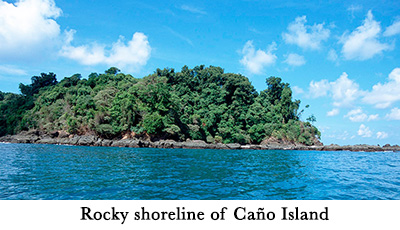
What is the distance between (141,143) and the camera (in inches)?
1809

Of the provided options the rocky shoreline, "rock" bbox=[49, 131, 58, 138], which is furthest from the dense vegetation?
the rocky shoreline

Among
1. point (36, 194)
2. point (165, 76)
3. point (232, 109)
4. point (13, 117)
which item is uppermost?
point (165, 76)

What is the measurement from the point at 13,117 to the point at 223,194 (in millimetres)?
75488

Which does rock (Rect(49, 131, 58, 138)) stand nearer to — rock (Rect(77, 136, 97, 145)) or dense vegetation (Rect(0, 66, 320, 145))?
dense vegetation (Rect(0, 66, 320, 145))

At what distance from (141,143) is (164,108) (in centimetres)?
957

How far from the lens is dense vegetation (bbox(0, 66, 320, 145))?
51344 millimetres

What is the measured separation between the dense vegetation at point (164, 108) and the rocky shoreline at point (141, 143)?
2.24 meters

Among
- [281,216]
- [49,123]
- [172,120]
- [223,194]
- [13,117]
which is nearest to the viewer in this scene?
[281,216]

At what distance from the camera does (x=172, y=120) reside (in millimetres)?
52875

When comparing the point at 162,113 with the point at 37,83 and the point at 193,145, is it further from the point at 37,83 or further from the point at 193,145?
the point at 37,83

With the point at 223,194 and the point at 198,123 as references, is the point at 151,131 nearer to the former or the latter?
the point at 198,123

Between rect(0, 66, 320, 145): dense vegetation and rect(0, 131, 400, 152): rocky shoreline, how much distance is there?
88.3 inches

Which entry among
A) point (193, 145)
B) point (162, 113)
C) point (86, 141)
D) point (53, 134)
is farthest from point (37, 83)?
point (193, 145)

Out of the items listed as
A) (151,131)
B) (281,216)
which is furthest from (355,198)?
(151,131)
